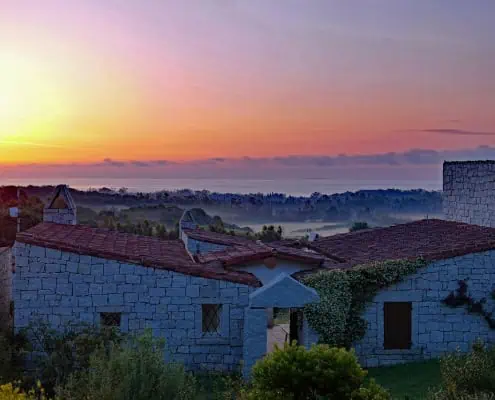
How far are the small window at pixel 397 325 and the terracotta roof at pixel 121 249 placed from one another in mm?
3699

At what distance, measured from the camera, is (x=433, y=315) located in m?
17.2

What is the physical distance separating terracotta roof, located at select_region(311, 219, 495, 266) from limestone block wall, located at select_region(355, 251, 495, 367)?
301mm

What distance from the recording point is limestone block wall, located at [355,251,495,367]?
17109 mm

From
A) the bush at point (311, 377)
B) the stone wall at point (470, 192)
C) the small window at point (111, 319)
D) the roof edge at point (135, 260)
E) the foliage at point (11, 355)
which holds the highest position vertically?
the stone wall at point (470, 192)

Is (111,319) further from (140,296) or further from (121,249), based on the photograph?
(121,249)

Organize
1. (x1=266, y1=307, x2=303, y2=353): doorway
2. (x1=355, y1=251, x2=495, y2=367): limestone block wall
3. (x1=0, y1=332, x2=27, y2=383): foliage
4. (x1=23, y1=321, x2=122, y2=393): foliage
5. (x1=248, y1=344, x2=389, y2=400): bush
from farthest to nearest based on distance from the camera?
(x1=266, y1=307, x2=303, y2=353): doorway < (x1=355, y1=251, x2=495, y2=367): limestone block wall < (x1=23, y1=321, x2=122, y2=393): foliage < (x1=0, y1=332, x2=27, y2=383): foliage < (x1=248, y1=344, x2=389, y2=400): bush

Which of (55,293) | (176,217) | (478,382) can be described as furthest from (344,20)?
(176,217)

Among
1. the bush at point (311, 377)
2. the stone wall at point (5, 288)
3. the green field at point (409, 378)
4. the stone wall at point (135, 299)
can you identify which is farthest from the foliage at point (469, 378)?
the stone wall at point (5, 288)

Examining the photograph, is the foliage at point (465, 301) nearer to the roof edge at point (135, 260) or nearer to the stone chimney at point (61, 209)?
the roof edge at point (135, 260)

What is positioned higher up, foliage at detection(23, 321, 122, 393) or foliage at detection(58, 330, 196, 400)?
foliage at detection(58, 330, 196, 400)

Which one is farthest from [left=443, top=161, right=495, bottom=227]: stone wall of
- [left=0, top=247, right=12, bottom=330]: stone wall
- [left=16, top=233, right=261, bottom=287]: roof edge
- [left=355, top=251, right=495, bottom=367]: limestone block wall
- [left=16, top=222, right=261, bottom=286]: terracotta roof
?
[left=0, top=247, right=12, bottom=330]: stone wall

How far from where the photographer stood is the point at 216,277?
1581 cm

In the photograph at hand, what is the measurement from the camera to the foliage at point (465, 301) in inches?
675

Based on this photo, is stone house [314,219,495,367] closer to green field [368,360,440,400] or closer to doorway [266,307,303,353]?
green field [368,360,440,400]
